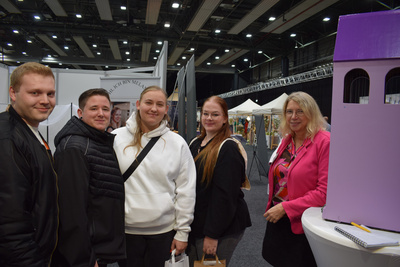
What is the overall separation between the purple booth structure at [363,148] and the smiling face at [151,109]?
0.87 metres

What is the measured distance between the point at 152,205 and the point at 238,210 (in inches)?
19.4

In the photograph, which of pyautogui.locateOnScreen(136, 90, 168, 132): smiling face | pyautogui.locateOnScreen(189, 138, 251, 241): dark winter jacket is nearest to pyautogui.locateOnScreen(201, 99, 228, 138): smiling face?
pyautogui.locateOnScreen(189, 138, 251, 241): dark winter jacket

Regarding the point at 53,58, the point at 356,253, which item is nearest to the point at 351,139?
the point at 356,253

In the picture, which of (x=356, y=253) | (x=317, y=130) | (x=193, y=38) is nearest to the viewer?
(x=356, y=253)

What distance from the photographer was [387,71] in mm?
725

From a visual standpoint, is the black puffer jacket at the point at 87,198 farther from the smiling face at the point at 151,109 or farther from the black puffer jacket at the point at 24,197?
the smiling face at the point at 151,109

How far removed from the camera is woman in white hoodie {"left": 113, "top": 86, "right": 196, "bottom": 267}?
1.28 m

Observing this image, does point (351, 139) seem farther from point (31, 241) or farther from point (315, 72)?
point (315, 72)

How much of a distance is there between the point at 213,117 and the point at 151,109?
36cm

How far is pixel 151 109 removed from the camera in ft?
4.57

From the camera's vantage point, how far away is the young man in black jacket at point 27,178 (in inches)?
33.5

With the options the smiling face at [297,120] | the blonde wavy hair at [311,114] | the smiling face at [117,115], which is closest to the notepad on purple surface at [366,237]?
the blonde wavy hair at [311,114]

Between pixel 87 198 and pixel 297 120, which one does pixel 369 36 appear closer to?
pixel 297 120

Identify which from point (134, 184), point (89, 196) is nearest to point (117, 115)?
point (134, 184)
